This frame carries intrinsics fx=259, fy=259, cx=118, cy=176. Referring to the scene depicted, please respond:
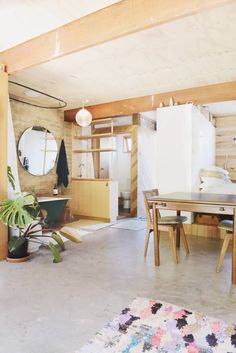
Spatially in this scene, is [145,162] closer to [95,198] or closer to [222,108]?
[95,198]

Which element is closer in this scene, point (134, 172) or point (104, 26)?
point (104, 26)

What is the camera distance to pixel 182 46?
298cm

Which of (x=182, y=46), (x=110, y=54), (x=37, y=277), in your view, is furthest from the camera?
(x=110, y=54)

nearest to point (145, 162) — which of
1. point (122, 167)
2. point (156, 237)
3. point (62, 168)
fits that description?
point (122, 167)

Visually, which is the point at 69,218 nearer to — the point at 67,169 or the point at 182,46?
the point at 67,169

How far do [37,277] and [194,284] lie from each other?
5.31 feet

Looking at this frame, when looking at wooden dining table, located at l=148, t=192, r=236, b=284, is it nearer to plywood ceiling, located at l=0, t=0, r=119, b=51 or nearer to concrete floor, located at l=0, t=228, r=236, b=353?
concrete floor, located at l=0, t=228, r=236, b=353

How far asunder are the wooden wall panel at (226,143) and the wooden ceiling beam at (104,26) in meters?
5.02

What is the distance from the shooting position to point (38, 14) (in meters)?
2.42

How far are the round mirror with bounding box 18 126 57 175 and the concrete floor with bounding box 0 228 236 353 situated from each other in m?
2.21

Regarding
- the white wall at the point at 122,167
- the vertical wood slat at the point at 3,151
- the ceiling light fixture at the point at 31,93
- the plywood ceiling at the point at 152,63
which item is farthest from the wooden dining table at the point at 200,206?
the white wall at the point at 122,167

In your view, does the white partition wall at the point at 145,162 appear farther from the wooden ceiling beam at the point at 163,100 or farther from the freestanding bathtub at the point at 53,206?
the freestanding bathtub at the point at 53,206

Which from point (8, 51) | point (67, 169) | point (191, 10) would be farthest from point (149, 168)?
point (191, 10)

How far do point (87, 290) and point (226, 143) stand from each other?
5485 millimetres
